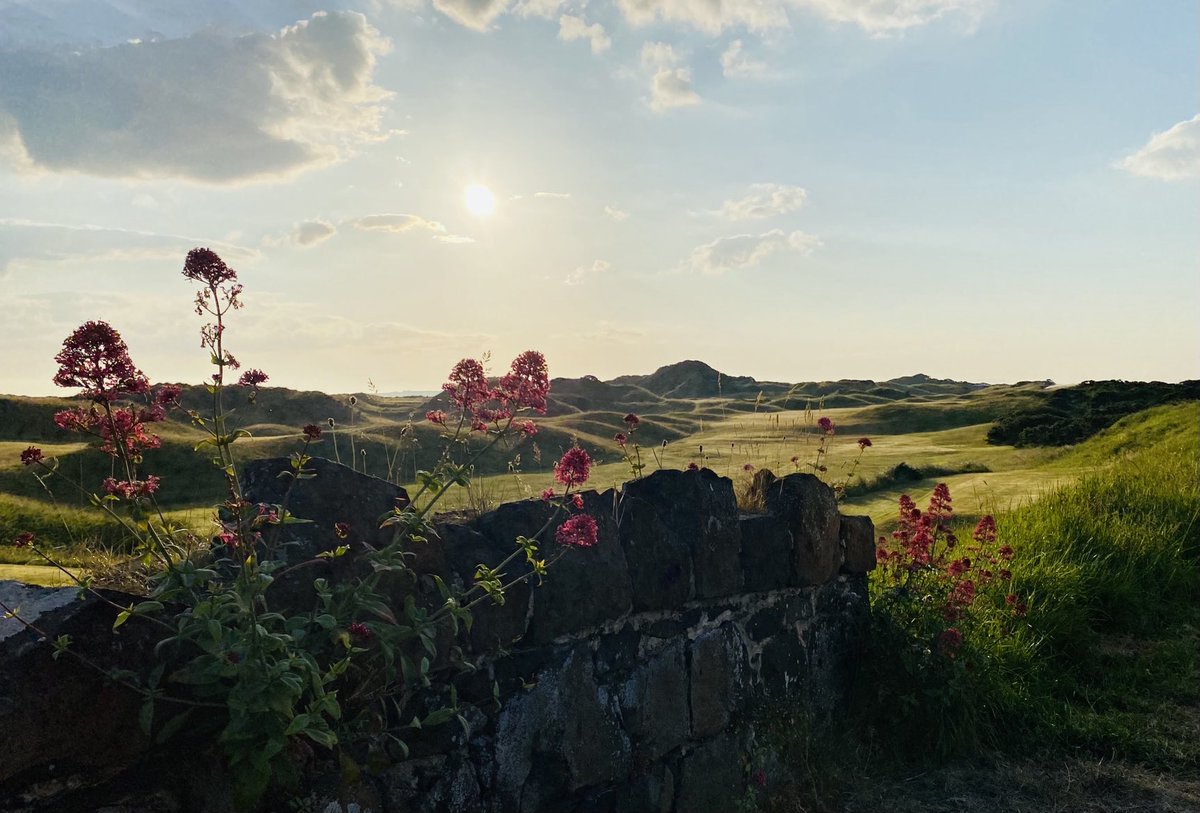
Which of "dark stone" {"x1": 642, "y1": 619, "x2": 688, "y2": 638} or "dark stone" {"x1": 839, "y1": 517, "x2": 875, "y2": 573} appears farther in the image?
"dark stone" {"x1": 839, "y1": 517, "x2": 875, "y2": 573}

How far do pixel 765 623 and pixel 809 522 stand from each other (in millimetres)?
685

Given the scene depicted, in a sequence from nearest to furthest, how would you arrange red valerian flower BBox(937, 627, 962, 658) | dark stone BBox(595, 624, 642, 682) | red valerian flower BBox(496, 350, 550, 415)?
red valerian flower BBox(496, 350, 550, 415)
dark stone BBox(595, 624, 642, 682)
red valerian flower BBox(937, 627, 962, 658)

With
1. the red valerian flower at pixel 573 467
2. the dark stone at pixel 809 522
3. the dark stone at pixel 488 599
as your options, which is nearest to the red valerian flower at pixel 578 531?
the red valerian flower at pixel 573 467

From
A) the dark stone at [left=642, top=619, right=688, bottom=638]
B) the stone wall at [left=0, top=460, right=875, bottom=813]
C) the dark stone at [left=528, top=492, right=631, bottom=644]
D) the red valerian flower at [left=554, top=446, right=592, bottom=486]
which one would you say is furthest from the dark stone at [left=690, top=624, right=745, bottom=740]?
the red valerian flower at [left=554, top=446, right=592, bottom=486]

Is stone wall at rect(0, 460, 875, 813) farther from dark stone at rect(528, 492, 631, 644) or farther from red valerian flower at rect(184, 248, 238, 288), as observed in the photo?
red valerian flower at rect(184, 248, 238, 288)

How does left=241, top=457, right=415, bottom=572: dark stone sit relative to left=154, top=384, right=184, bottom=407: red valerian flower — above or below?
below

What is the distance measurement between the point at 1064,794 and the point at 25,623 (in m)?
5.40

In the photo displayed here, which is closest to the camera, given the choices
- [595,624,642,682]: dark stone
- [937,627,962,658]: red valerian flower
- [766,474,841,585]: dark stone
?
[595,624,642,682]: dark stone

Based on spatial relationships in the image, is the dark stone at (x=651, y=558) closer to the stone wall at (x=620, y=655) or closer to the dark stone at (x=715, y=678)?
the stone wall at (x=620, y=655)

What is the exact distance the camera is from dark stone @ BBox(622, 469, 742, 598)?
14.7ft

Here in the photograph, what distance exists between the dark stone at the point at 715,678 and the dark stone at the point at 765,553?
344 millimetres

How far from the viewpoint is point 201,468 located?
10.9 meters

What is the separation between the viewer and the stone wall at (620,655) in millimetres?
3195

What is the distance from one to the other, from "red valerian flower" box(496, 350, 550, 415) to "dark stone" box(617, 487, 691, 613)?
1125mm
